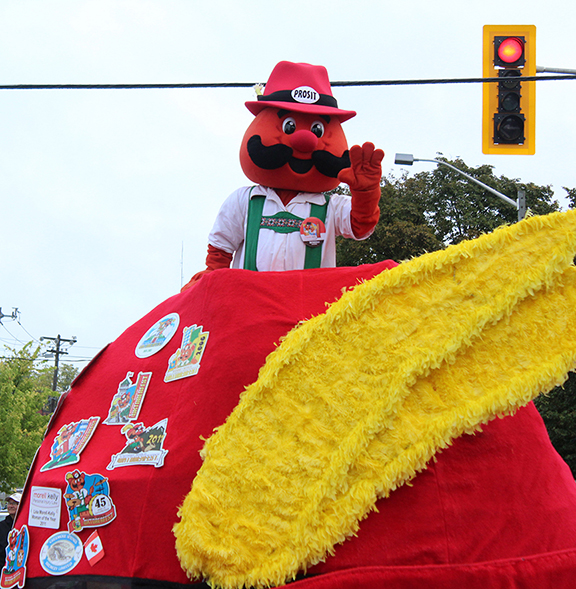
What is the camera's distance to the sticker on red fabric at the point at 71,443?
8.68 ft

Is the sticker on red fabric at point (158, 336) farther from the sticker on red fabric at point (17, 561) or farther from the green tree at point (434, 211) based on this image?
the green tree at point (434, 211)

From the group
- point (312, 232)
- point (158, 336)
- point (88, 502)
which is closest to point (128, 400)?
point (158, 336)

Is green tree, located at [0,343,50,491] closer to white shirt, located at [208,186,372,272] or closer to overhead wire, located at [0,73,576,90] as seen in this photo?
overhead wire, located at [0,73,576,90]

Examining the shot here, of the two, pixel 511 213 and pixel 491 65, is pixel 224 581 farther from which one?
pixel 511 213

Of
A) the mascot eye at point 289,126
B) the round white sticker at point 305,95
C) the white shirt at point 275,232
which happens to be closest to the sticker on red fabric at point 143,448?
the white shirt at point 275,232

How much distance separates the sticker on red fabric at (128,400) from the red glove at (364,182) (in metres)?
1.31

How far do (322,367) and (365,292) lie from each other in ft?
0.92

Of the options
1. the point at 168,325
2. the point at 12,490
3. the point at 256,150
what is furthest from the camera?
the point at 12,490

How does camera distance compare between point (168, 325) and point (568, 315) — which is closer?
point (568, 315)

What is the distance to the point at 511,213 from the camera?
71.9 ft

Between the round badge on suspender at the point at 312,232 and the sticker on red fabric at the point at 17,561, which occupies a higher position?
the round badge on suspender at the point at 312,232

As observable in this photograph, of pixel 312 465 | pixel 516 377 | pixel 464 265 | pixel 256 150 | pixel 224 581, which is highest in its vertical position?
pixel 256 150

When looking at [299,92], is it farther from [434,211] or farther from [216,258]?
[434,211]

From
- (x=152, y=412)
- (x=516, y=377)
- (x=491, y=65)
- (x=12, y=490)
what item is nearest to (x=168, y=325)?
(x=152, y=412)
